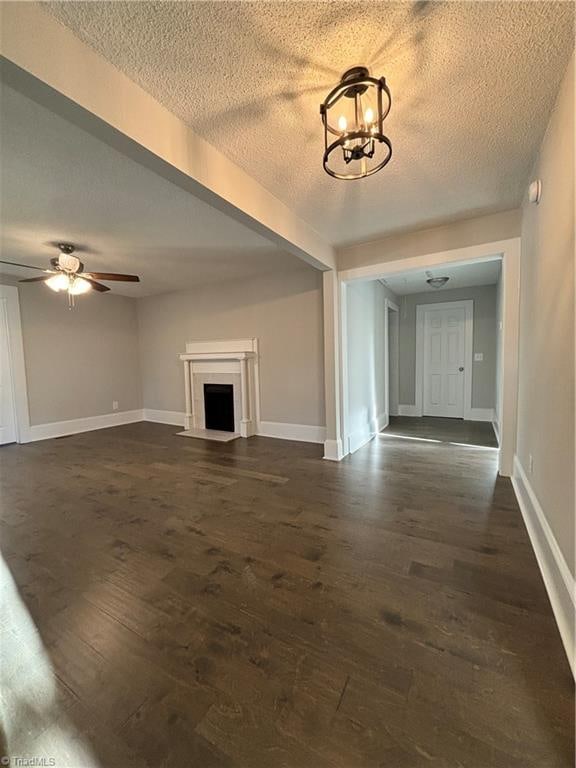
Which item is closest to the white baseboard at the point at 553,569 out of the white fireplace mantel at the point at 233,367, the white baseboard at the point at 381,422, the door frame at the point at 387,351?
the white baseboard at the point at 381,422

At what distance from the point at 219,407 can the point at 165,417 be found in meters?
1.47

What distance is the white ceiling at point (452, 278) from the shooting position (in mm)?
4438

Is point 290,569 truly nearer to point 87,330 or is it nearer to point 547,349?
point 547,349

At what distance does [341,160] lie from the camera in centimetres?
200

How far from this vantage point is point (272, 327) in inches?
183

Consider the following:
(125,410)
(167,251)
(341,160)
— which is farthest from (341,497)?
(125,410)

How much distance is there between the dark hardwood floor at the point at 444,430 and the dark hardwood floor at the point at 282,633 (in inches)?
66.1

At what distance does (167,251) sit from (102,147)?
1.83m

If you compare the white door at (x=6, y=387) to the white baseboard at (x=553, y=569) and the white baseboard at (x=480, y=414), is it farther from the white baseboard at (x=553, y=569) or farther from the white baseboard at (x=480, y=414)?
the white baseboard at (x=480, y=414)

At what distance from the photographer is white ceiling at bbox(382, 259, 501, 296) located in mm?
Result: 4438

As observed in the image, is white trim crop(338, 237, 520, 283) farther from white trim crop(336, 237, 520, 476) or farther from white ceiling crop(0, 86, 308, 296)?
white ceiling crop(0, 86, 308, 296)

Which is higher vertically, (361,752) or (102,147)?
(102,147)

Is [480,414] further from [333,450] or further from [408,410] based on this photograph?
[333,450]

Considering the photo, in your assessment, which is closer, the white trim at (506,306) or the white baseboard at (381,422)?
the white trim at (506,306)
